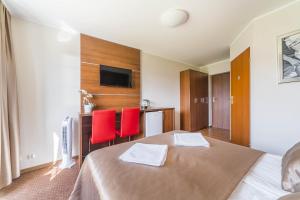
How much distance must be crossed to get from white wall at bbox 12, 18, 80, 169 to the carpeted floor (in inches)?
11.4

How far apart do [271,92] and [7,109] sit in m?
3.63

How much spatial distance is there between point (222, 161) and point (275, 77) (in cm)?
172

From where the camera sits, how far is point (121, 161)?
1039mm

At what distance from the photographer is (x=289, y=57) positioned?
179cm

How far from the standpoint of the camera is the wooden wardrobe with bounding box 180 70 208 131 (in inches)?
165

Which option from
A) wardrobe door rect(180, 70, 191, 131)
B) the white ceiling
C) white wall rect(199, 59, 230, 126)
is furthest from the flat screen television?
white wall rect(199, 59, 230, 126)

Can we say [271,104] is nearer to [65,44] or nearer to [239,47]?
[239,47]

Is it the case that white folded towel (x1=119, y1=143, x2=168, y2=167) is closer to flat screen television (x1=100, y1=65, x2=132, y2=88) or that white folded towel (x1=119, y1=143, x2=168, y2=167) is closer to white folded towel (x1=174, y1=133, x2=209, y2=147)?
white folded towel (x1=174, y1=133, x2=209, y2=147)

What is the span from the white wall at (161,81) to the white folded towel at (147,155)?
7.83ft

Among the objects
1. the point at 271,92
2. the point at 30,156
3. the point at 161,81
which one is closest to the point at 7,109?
the point at 30,156

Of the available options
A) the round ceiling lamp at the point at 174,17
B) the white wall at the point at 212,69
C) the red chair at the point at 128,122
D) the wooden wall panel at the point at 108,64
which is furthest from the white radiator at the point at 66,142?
the white wall at the point at 212,69

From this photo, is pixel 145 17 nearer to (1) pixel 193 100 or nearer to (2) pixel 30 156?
(2) pixel 30 156

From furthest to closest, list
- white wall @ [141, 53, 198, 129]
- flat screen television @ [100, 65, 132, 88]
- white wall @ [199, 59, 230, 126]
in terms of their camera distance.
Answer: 1. white wall @ [199, 59, 230, 126]
2. white wall @ [141, 53, 198, 129]
3. flat screen television @ [100, 65, 132, 88]

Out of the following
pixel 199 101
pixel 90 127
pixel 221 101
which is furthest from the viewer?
pixel 221 101
